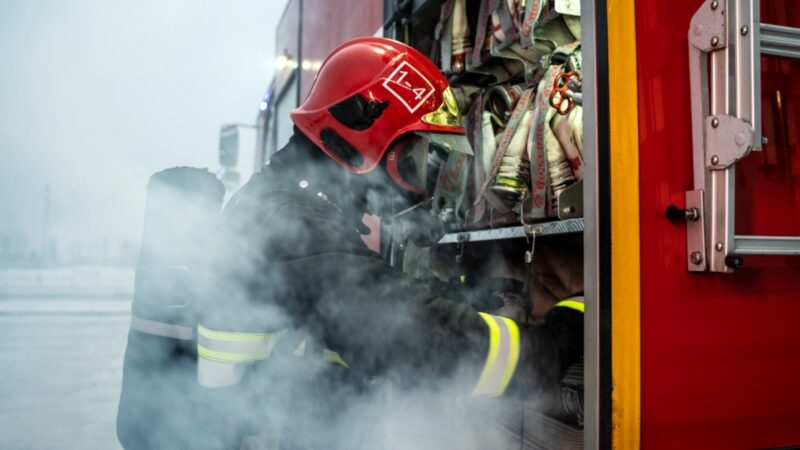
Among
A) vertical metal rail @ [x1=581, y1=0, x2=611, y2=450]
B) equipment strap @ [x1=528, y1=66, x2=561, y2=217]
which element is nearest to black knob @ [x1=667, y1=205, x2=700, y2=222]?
vertical metal rail @ [x1=581, y1=0, x2=611, y2=450]

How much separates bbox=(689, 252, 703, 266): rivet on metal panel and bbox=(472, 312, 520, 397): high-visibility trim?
0.46 m

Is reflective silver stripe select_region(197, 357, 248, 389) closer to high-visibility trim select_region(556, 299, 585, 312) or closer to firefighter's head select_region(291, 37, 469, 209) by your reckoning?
firefighter's head select_region(291, 37, 469, 209)

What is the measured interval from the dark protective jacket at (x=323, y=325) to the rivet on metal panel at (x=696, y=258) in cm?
41

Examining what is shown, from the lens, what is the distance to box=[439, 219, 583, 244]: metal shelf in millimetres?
1652

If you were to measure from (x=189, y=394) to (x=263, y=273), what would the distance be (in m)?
0.50

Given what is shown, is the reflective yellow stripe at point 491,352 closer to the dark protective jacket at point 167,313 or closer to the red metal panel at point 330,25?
the dark protective jacket at point 167,313

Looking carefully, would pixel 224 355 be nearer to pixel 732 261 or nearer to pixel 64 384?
pixel 732 261

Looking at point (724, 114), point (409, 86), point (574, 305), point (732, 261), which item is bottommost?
point (574, 305)

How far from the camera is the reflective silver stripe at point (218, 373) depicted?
1438 millimetres

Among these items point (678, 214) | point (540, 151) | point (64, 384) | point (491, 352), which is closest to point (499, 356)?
point (491, 352)

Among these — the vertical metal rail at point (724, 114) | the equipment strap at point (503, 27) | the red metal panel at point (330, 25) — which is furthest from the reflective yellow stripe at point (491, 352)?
the red metal panel at point (330, 25)

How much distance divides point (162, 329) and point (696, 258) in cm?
134

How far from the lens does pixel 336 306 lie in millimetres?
1346

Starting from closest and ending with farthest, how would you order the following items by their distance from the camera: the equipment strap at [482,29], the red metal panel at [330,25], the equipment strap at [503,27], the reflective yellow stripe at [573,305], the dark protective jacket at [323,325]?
the dark protective jacket at [323,325], the reflective yellow stripe at [573,305], the equipment strap at [503,27], the equipment strap at [482,29], the red metal panel at [330,25]
